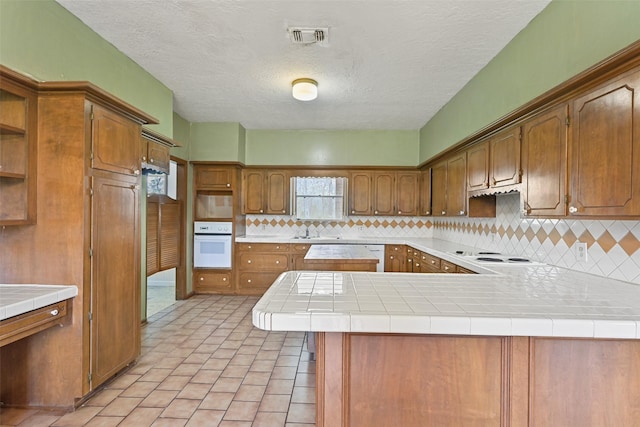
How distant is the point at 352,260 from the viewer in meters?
3.11

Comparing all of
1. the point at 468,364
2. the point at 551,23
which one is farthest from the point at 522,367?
the point at 551,23

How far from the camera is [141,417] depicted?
2.10m

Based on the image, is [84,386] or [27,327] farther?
[84,386]

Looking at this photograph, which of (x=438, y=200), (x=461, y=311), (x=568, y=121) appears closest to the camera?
(x=461, y=311)

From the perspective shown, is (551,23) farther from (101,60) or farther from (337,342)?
(101,60)

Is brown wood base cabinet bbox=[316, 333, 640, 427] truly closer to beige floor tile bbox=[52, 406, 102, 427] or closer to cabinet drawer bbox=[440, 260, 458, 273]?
beige floor tile bbox=[52, 406, 102, 427]

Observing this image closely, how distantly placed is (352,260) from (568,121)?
1.95m

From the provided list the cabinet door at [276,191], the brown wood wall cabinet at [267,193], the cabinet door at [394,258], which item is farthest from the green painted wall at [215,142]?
the cabinet door at [394,258]

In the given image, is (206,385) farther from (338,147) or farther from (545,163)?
(338,147)

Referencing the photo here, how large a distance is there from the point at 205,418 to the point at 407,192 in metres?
4.46

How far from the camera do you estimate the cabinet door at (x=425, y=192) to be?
16.7ft

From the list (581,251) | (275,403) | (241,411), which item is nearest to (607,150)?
(581,251)

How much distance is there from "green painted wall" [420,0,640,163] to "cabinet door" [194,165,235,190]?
3.54 m

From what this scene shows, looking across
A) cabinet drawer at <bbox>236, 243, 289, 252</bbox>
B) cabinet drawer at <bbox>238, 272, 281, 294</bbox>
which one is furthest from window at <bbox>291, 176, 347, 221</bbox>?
cabinet drawer at <bbox>238, 272, 281, 294</bbox>
